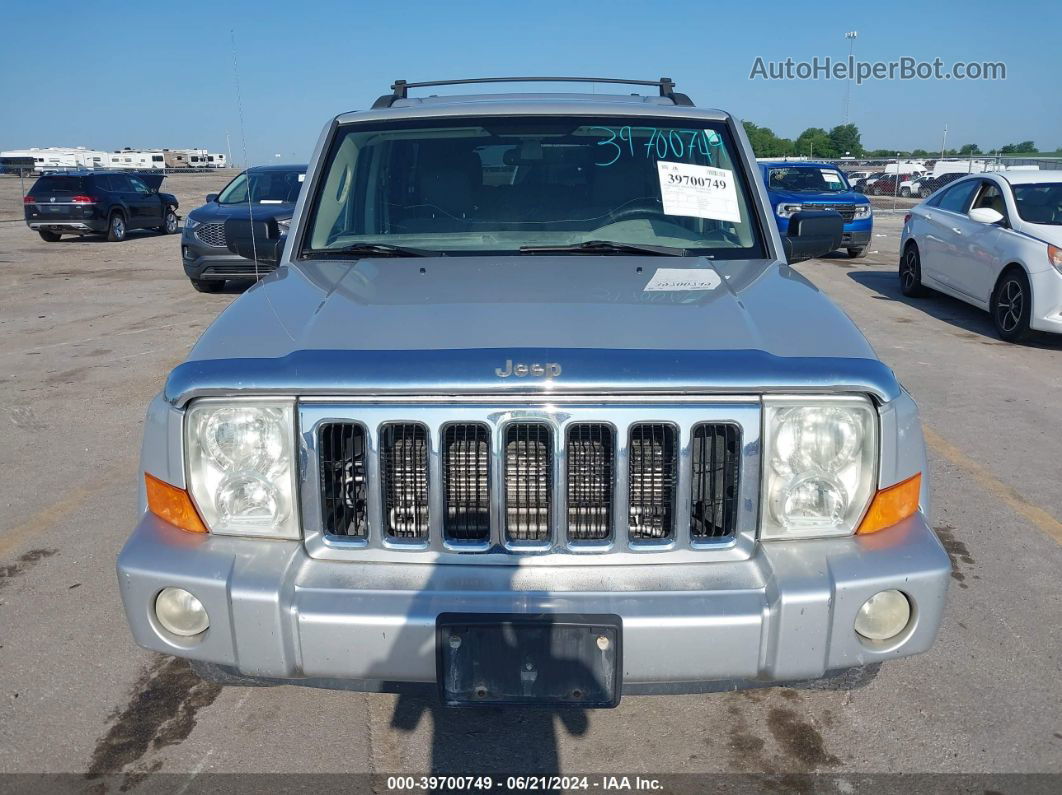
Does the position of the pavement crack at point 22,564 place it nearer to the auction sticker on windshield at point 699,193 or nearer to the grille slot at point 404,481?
the grille slot at point 404,481

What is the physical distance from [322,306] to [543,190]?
4.05 feet

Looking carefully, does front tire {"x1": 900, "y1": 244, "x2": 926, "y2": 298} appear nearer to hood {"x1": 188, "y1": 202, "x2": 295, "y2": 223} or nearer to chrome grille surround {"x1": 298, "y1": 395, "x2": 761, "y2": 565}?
hood {"x1": 188, "y1": 202, "x2": 295, "y2": 223}

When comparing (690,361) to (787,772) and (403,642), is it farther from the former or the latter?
(787,772)

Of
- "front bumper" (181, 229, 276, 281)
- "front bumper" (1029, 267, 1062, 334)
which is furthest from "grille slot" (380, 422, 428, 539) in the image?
"front bumper" (181, 229, 276, 281)

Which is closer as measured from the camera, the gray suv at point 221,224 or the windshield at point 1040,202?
the windshield at point 1040,202

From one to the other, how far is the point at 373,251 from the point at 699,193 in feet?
4.23

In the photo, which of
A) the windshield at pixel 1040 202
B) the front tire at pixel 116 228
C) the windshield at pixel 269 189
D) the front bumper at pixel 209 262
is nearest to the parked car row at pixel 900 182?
the front tire at pixel 116 228

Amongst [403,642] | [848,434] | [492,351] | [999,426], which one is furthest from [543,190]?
[999,426]

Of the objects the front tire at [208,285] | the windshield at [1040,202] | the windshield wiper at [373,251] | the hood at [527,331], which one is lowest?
the front tire at [208,285]

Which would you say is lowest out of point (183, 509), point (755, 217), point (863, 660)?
point (863, 660)

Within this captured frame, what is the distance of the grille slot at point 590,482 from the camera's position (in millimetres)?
2340

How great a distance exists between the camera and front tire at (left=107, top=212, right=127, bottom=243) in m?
21.3

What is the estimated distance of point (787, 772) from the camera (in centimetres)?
268

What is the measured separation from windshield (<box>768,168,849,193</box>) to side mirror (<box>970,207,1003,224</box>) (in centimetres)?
822
